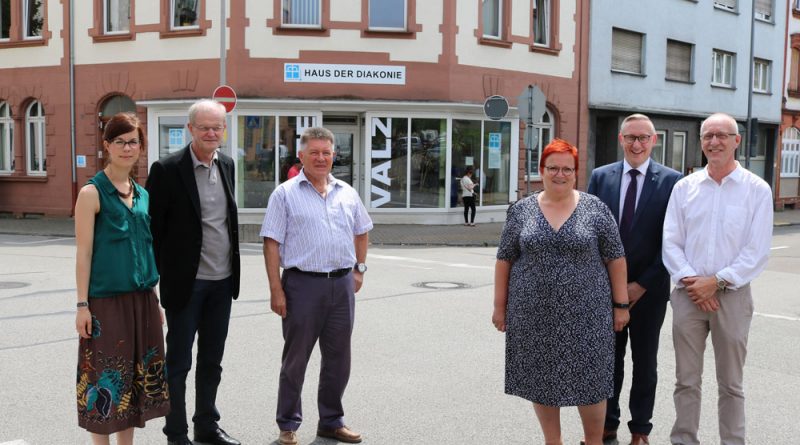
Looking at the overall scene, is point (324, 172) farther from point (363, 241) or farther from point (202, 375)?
point (202, 375)

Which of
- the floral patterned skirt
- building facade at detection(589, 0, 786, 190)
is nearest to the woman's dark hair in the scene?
the floral patterned skirt

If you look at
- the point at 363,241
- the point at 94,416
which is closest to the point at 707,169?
the point at 363,241

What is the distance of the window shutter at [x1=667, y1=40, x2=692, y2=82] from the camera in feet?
89.9

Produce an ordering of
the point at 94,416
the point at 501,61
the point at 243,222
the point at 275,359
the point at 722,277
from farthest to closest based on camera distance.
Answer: the point at 501,61, the point at 243,222, the point at 275,359, the point at 722,277, the point at 94,416

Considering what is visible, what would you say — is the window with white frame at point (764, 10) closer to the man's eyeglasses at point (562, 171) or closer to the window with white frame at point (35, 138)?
the window with white frame at point (35, 138)

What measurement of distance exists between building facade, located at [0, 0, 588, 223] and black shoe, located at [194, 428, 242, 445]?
15.5 meters

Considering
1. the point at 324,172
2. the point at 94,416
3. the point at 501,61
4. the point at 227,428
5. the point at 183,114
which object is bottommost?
the point at 227,428

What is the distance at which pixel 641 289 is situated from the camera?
15.3 ft

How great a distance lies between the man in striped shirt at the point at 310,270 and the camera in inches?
187

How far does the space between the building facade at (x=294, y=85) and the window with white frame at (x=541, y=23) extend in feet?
1.45

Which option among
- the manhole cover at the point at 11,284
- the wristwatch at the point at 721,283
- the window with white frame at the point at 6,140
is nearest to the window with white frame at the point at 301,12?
the window with white frame at the point at 6,140

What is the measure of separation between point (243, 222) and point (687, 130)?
52.1ft

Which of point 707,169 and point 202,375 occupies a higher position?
point 707,169

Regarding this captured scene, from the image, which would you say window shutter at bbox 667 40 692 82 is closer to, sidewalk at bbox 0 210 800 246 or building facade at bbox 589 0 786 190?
building facade at bbox 589 0 786 190
